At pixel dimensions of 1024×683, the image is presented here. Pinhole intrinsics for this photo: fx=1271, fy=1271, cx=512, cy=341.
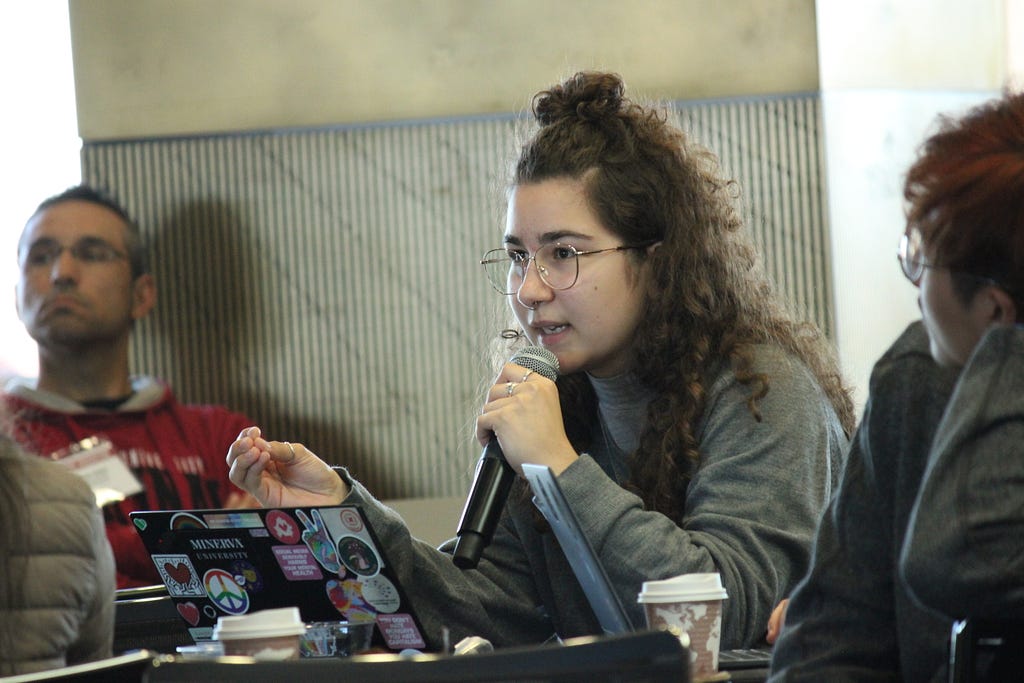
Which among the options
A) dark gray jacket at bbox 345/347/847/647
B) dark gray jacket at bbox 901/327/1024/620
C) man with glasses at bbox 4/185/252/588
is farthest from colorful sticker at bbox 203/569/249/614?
man with glasses at bbox 4/185/252/588

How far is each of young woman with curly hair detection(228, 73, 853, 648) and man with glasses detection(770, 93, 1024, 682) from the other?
0.47 meters

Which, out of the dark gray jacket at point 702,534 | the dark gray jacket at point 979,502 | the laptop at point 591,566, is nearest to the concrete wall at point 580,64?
the dark gray jacket at point 702,534

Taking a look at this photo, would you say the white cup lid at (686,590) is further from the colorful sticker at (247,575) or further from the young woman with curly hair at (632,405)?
the colorful sticker at (247,575)

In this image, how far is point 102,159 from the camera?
315cm

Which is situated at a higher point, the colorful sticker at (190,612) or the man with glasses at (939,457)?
the man with glasses at (939,457)

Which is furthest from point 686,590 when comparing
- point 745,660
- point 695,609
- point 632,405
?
point 632,405

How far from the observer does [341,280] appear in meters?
3.10

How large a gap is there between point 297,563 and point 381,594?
102 mm

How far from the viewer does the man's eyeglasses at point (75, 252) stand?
3.28 metres

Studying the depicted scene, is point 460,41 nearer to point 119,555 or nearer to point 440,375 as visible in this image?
point 440,375

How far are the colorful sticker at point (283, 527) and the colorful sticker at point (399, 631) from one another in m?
0.14

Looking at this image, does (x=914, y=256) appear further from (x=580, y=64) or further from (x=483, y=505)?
(x=580, y=64)

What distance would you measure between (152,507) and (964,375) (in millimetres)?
2459

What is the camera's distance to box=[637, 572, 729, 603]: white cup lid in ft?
3.96
